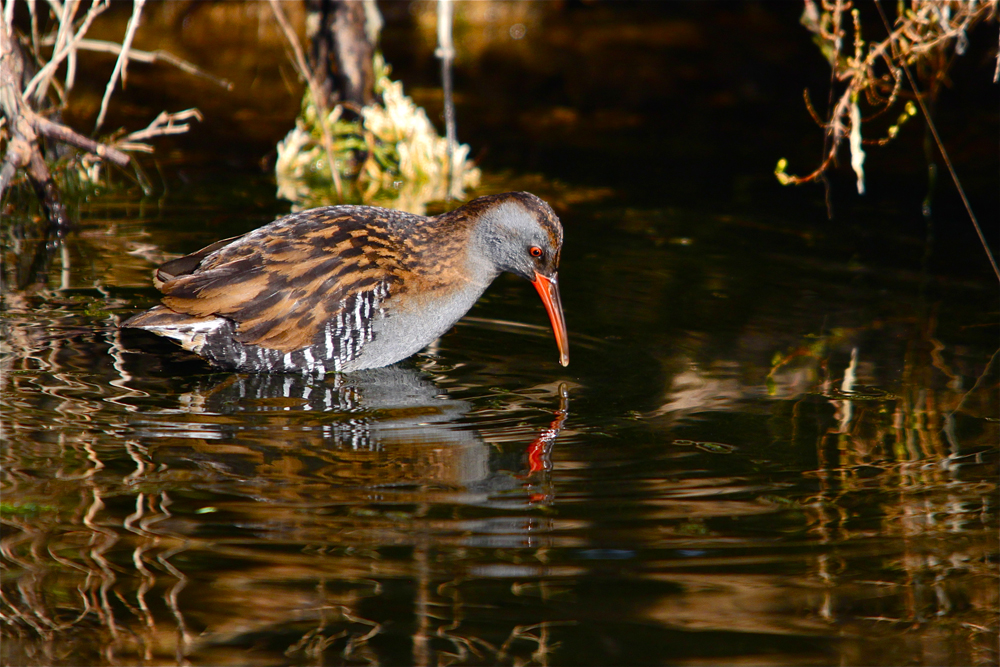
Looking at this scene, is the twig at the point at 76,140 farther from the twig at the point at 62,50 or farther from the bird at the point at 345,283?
the bird at the point at 345,283

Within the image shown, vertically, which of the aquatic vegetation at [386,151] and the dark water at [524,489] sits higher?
the aquatic vegetation at [386,151]

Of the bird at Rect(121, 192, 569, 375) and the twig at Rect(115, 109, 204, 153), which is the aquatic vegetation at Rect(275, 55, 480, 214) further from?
the bird at Rect(121, 192, 569, 375)

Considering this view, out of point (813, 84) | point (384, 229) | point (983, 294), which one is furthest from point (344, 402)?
point (813, 84)

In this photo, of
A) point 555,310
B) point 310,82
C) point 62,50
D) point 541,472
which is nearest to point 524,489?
point 541,472

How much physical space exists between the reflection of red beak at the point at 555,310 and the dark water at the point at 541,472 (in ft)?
0.32

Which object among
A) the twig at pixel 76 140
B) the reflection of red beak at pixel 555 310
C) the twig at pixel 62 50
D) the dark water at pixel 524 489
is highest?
the twig at pixel 62 50

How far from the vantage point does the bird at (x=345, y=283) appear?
15.9ft

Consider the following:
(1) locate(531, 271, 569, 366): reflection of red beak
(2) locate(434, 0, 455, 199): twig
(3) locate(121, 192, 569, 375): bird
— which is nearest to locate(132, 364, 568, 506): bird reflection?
(3) locate(121, 192, 569, 375): bird

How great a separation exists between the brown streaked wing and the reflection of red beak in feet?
2.09

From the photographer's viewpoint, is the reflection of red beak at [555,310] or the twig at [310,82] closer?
the reflection of red beak at [555,310]

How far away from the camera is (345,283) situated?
4.91m

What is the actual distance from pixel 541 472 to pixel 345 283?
1.43 m

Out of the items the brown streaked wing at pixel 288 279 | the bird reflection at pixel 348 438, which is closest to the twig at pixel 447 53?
the brown streaked wing at pixel 288 279

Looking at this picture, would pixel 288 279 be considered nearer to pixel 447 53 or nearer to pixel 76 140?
pixel 76 140
